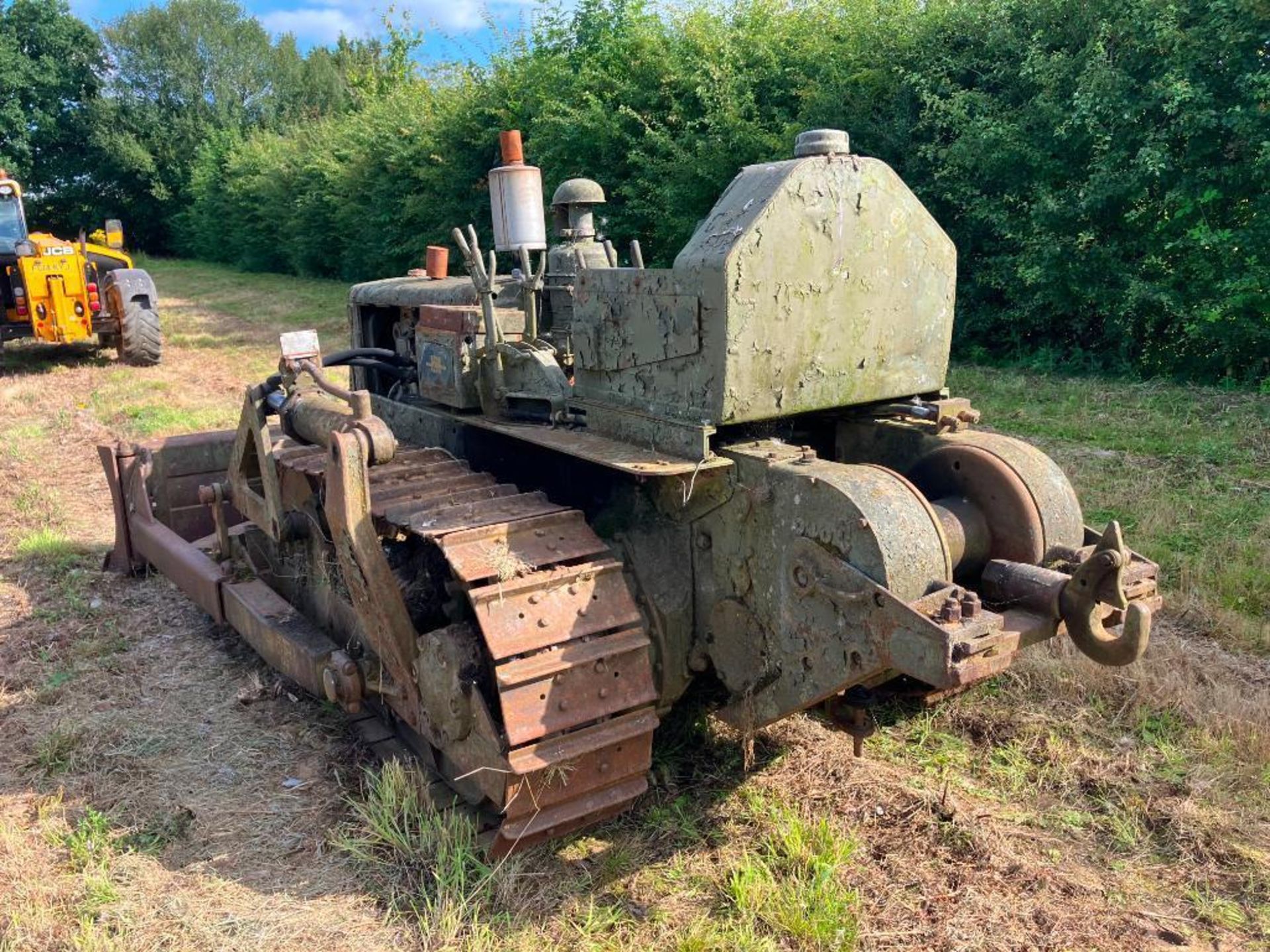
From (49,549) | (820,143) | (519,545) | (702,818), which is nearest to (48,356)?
(49,549)

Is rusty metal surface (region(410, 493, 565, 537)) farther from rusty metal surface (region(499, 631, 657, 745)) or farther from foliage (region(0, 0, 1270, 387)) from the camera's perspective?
foliage (region(0, 0, 1270, 387))

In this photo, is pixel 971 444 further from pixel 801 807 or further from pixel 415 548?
pixel 415 548

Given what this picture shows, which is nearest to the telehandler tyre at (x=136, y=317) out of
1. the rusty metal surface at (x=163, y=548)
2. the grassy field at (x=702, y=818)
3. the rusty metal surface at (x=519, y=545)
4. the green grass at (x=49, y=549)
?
the green grass at (x=49, y=549)

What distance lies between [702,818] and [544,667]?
40.7 inches

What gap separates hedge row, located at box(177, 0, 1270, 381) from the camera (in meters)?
9.47

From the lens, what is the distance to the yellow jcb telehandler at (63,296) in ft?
42.9

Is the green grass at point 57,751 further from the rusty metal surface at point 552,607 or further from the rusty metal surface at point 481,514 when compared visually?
the rusty metal surface at point 552,607

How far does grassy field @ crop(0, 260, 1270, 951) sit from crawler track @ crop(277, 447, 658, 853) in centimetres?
31

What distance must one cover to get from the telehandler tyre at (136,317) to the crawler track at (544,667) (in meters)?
11.6

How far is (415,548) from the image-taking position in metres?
4.21

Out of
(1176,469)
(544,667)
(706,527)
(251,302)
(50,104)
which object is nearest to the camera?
(544,667)

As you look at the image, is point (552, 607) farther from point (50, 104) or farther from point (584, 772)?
point (50, 104)

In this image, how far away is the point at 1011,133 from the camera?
1061cm

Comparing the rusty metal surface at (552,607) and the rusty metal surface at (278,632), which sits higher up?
the rusty metal surface at (552,607)
